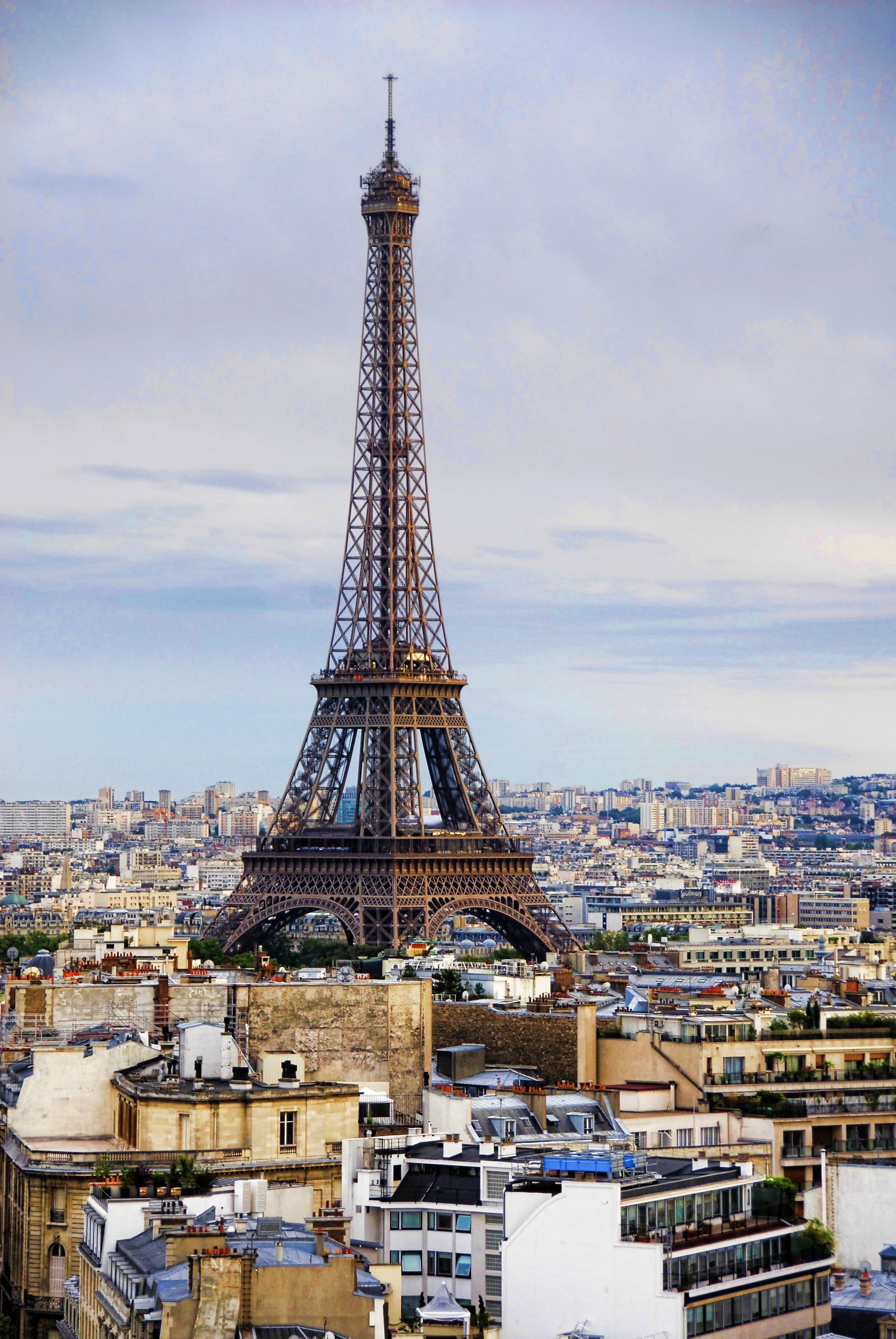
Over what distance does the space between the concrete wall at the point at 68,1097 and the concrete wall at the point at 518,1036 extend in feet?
29.8

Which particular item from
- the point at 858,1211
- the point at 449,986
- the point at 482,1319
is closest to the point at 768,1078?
the point at 858,1211

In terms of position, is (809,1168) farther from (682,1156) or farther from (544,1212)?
(544,1212)

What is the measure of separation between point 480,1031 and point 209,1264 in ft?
82.4

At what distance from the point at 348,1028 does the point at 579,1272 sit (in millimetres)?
19864

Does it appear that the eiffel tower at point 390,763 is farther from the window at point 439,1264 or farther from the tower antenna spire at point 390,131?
the window at point 439,1264

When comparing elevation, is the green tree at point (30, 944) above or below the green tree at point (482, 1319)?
above

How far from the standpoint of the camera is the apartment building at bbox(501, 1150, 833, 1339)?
35.4 metres

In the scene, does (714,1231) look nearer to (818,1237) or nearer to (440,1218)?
(818,1237)

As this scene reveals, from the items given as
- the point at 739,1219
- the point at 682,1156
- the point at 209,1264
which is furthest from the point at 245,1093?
the point at 209,1264

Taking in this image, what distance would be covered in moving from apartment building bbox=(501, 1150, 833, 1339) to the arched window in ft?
29.6

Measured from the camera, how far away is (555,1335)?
35625 millimetres

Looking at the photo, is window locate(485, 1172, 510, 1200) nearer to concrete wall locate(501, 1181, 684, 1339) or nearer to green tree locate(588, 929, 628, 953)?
concrete wall locate(501, 1181, 684, 1339)

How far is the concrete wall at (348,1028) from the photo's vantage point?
54500mm

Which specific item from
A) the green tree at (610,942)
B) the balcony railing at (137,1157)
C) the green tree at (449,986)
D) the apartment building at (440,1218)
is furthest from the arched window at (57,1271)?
the green tree at (610,942)
